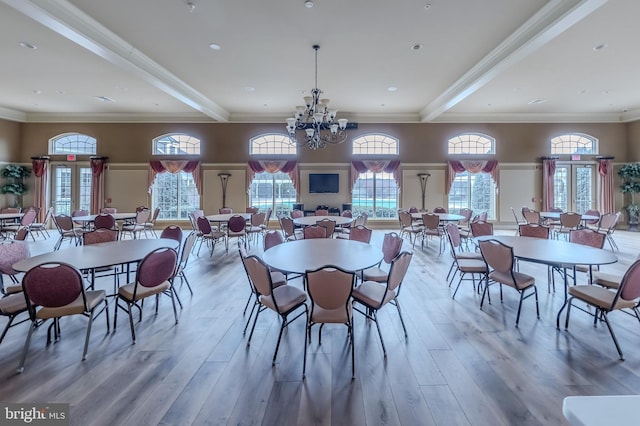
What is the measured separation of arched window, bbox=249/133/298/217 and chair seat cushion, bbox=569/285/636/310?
7682 millimetres

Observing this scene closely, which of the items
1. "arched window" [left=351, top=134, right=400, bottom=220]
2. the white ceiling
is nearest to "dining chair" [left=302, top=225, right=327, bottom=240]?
the white ceiling

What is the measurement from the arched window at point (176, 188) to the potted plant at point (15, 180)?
12.7 feet

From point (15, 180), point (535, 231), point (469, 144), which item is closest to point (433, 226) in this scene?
point (535, 231)

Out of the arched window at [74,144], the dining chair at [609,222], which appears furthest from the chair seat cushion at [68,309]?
the arched window at [74,144]

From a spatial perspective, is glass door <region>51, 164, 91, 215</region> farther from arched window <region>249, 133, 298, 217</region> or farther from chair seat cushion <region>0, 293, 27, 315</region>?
chair seat cushion <region>0, 293, 27, 315</region>

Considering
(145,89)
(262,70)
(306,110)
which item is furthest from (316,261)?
(145,89)

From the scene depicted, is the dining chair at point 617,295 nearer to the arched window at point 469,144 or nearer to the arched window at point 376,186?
the arched window at point 376,186

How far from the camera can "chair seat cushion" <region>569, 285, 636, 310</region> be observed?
236 centimetres

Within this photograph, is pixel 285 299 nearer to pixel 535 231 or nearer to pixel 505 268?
pixel 505 268

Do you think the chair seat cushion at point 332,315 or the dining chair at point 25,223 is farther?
the dining chair at point 25,223

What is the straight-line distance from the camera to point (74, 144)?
9148 mm

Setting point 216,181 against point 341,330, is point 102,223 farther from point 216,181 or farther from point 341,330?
point 341,330

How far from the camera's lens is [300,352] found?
2387 mm

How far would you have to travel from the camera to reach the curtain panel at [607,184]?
881 centimetres
